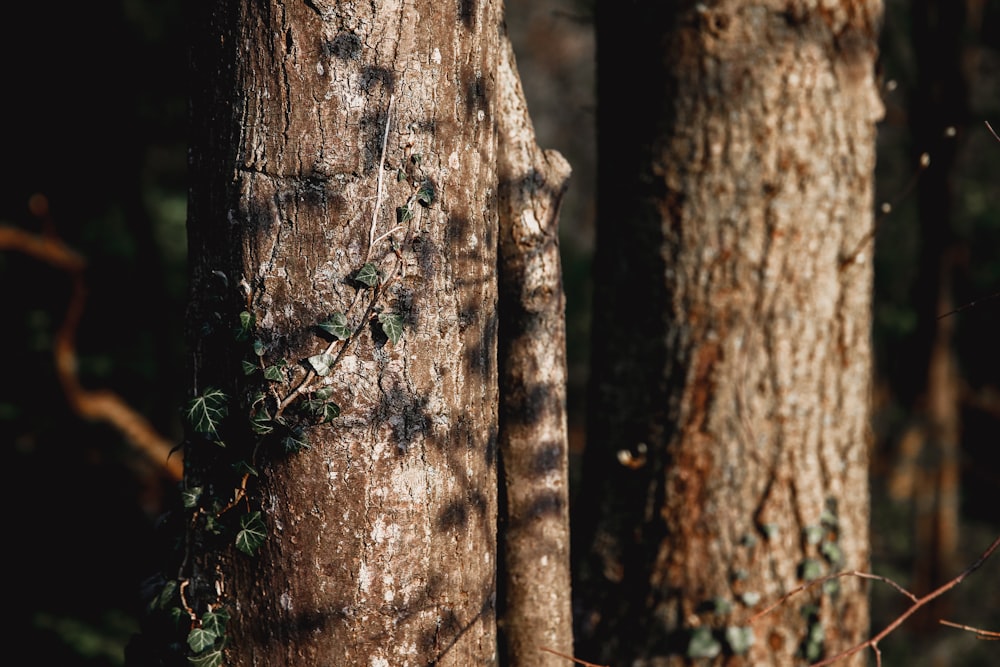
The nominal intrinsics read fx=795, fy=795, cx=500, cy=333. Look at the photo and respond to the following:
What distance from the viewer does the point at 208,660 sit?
1479 millimetres

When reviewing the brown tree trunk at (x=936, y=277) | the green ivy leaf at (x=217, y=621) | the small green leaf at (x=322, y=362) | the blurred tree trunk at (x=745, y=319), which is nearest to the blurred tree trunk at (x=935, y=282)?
the brown tree trunk at (x=936, y=277)

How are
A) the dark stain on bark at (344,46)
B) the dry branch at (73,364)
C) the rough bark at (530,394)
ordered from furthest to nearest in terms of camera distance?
the dry branch at (73,364) → the rough bark at (530,394) → the dark stain on bark at (344,46)

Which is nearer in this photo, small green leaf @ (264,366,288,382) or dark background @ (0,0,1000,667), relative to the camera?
small green leaf @ (264,366,288,382)

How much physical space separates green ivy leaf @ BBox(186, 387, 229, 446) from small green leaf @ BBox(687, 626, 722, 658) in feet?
5.50

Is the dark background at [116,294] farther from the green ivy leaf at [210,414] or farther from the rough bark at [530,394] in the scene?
the green ivy leaf at [210,414]

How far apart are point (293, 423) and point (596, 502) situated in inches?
58.7

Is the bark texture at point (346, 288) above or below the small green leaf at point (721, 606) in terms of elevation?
above

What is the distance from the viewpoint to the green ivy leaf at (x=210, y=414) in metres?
1.45

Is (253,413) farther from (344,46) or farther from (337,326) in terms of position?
(344,46)

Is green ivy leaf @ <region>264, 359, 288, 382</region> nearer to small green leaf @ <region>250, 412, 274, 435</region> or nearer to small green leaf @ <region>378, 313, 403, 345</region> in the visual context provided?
small green leaf @ <region>250, 412, 274, 435</region>

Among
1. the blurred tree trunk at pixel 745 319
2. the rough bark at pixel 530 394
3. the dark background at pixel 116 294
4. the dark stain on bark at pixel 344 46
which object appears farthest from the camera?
the dark background at pixel 116 294

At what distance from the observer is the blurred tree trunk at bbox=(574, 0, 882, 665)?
2.42m

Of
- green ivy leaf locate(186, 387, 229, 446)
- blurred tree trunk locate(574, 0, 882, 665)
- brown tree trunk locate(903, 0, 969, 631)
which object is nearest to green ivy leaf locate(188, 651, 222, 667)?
green ivy leaf locate(186, 387, 229, 446)

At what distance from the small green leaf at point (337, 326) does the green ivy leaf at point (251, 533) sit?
14.2 inches
